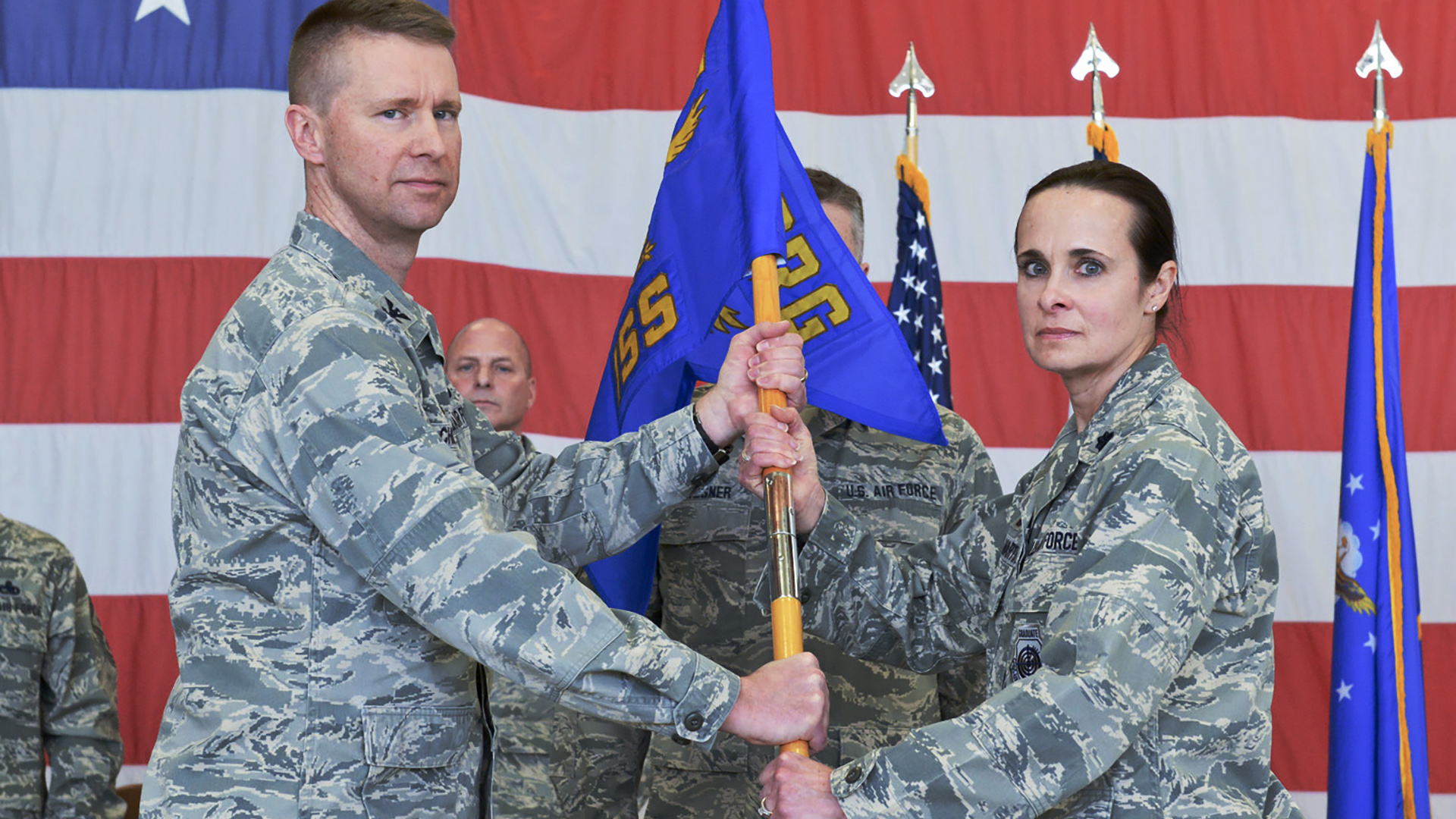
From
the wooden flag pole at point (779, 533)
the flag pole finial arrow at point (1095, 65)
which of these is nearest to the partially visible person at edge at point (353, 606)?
the wooden flag pole at point (779, 533)

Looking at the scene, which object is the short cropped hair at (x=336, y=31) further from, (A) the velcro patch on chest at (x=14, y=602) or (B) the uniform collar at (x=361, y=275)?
(A) the velcro patch on chest at (x=14, y=602)

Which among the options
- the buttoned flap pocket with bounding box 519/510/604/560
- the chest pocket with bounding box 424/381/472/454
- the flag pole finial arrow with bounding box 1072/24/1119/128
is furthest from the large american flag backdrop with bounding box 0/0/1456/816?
the chest pocket with bounding box 424/381/472/454

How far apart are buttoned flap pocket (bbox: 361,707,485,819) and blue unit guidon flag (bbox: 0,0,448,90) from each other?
313 centimetres

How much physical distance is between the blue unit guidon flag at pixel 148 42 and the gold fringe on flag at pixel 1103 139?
84.3 inches

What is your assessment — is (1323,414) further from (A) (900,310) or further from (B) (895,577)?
(B) (895,577)

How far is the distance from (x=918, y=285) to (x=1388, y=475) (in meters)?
1.29

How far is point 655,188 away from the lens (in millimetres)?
4434

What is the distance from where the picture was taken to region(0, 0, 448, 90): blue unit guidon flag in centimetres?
425

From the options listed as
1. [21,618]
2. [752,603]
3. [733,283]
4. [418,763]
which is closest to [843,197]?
[733,283]

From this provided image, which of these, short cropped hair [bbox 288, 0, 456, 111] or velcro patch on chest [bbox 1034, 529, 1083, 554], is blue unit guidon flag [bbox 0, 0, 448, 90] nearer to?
short cropped hair [bbox 288, 0, 456, 111]

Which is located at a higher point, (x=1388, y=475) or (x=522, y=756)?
(x=1388, y=475)

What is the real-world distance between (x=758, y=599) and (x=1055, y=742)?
2.53 feet

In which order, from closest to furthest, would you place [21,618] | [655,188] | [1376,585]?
[1376,585], [21,618], [655,188]

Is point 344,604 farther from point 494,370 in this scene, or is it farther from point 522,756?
point 494,370
